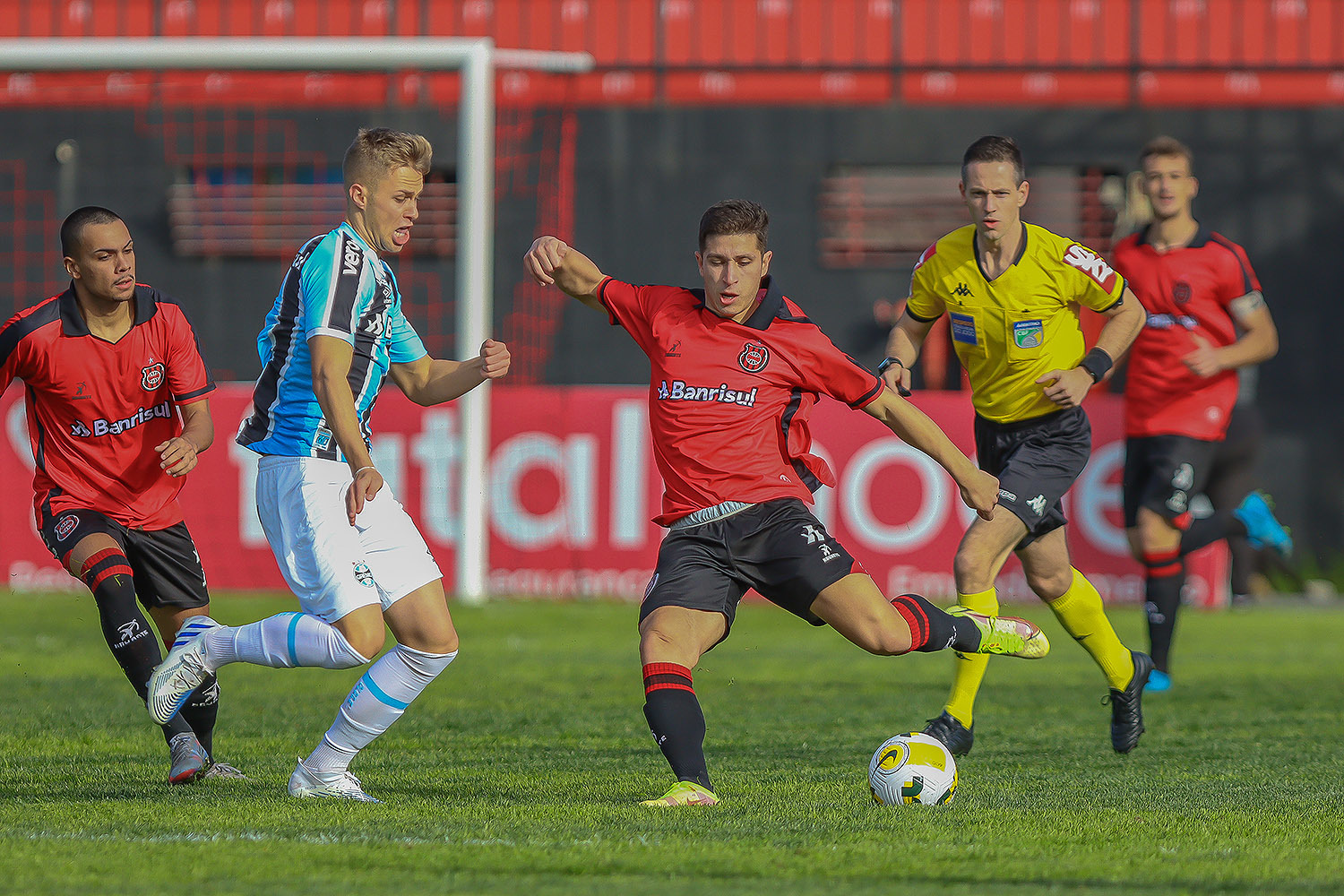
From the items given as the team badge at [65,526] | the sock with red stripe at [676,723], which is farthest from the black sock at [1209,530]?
the team badge at [65,526]

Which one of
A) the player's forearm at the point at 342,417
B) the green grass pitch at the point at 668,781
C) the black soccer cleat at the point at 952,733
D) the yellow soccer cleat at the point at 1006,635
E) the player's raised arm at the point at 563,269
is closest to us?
the green grass pitch at the point at 668,781

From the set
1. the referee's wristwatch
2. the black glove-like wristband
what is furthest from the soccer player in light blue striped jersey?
the black glove-like wristband

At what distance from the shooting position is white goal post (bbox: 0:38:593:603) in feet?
40.1

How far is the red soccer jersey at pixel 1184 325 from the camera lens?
26.3 ft

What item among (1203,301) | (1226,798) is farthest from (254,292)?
(1226,798)

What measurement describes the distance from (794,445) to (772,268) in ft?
29.0

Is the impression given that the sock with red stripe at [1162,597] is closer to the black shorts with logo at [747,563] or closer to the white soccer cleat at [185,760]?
the black shorts with logo at [747,563]

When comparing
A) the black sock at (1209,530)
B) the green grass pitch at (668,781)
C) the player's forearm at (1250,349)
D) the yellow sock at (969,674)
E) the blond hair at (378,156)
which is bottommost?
the green grass pitch at (668,781)

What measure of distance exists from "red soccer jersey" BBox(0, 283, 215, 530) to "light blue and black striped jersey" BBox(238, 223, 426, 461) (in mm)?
828

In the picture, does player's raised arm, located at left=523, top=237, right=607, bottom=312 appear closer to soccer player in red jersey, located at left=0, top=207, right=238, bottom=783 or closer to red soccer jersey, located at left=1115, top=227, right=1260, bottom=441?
soccer player in red jersey, located at left=0, top=207, right=238, bottom=783

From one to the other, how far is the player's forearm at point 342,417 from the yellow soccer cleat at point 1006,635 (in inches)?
83.2

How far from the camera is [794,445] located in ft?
17.7

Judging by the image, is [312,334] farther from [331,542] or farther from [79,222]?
[79,222]

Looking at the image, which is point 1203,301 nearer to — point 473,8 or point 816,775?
point 816,775
